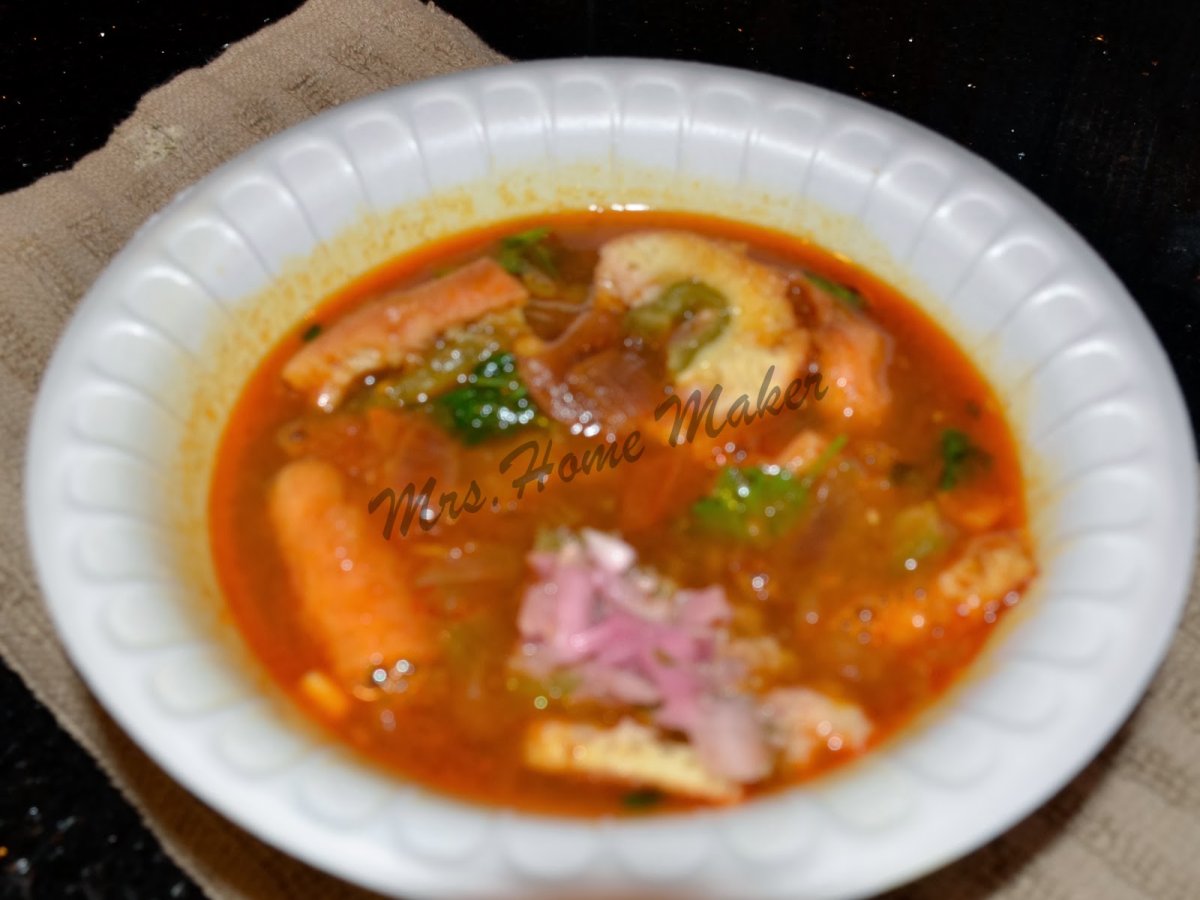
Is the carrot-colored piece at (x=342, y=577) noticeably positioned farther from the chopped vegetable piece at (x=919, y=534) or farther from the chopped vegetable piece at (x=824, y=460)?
the chopped vegetable piece at (x=919, y=534)

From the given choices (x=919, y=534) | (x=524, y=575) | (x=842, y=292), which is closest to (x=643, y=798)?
(x=524, y=575)

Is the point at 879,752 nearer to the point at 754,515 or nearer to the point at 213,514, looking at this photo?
the point at 754,515

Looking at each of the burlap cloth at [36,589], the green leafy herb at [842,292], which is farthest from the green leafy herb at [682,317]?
the burlap cloth at [36,589]

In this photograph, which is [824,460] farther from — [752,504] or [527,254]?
[527,254]

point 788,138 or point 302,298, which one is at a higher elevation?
point 788,138

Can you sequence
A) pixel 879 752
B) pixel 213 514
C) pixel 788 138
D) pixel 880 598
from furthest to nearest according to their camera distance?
pixel 788 138
pixel 213 514
pixel 880 598
pixel 879 752

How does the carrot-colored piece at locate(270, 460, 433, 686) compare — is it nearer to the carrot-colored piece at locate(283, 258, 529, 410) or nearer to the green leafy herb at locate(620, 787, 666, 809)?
the carrot-colored piece at locate(283, 258, 529, 410)

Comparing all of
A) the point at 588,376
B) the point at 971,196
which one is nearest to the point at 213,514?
the point at 588,376
